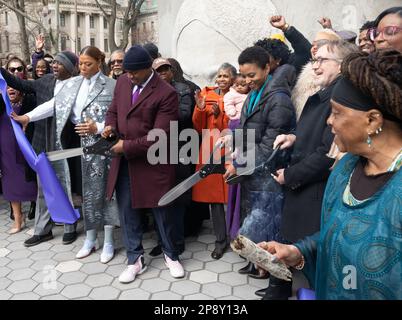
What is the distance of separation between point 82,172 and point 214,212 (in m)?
1.27

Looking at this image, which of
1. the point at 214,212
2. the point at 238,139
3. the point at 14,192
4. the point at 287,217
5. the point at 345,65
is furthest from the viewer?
the point at 14,192

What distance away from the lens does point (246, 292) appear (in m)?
3.14

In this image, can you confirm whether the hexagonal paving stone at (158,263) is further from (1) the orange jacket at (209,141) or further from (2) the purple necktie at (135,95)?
(2) the purple necktie at (135,95)

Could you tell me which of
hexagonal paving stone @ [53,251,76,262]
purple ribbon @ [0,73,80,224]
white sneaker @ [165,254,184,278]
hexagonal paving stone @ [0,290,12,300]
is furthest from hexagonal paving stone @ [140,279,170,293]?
purple ribbon @ [0,73,80,224]

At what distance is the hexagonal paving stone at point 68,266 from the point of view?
3.52 m

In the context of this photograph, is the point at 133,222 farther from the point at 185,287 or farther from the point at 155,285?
the point at 185,287

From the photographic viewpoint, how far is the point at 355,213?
1313mm

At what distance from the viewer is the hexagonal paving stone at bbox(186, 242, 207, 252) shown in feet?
13.0

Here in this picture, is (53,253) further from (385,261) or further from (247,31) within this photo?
(385,261)

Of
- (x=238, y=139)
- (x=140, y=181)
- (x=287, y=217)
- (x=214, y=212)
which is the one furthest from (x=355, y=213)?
(x=214, y=212)

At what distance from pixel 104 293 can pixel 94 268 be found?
480 mm

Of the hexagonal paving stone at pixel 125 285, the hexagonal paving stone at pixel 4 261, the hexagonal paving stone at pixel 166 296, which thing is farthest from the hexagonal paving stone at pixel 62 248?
the hexagonal paving stone at pixel 166 296

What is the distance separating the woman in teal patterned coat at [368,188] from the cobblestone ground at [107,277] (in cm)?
185

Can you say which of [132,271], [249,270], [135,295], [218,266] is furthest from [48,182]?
[249,270]
